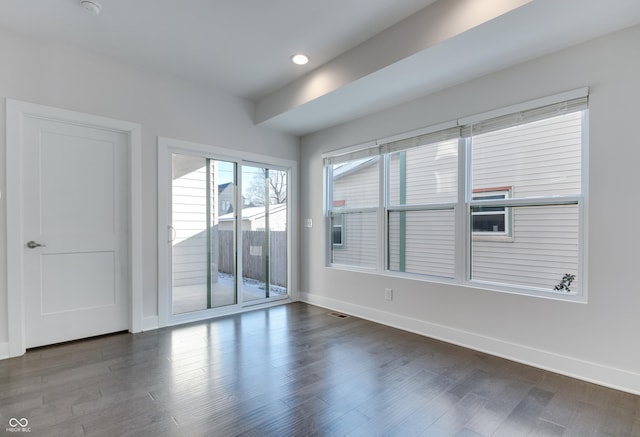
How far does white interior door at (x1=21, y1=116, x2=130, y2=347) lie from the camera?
9.62 ft

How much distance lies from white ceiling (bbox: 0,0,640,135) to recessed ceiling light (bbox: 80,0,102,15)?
4cm

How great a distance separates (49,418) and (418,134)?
12.1ft

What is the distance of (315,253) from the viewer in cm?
469

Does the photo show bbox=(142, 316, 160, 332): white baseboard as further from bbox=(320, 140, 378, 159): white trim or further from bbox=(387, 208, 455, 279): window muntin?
bbox=(320, 140, 378, 159): white trim

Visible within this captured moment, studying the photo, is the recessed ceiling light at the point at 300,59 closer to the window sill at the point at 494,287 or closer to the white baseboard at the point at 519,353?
the window sill at the point at 494,287

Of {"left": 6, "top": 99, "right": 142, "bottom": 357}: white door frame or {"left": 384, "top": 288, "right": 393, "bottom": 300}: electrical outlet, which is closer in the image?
{"left": 6, "top": 99, "right": 142, "bottom": 357}: white door frame

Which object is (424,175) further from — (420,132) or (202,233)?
(202,233)

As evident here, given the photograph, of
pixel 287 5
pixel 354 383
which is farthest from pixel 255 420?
pixel 287 5

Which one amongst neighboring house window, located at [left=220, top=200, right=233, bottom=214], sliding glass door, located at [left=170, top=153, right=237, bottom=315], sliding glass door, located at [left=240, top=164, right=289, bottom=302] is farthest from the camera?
sliding glass door, located at [left=240, top=164, right=289, bottom=302]

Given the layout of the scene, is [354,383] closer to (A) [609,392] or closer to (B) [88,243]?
(A) [609,392]

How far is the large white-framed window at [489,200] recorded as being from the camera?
101 inches

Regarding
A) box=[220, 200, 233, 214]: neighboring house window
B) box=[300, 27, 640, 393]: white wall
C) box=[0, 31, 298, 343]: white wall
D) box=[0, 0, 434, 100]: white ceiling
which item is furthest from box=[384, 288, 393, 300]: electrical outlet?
box=[0, 0, 434, 100]: white ceiling

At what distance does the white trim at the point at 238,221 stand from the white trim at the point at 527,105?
101 inches

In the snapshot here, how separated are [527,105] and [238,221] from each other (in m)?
3.37
